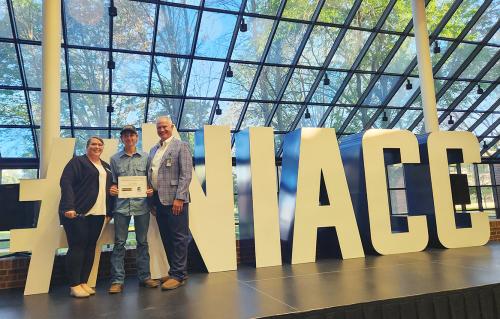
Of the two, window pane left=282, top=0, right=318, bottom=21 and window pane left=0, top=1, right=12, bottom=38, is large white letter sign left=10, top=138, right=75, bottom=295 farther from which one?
window pane left=282, top=0, right=318, bottom=21

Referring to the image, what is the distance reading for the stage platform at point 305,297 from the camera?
2240 mm

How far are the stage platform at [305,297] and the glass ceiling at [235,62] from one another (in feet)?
15.5

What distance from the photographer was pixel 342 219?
409 centimetres

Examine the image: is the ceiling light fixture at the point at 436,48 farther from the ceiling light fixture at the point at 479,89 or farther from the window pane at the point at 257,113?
the window pane at the point at 257,113

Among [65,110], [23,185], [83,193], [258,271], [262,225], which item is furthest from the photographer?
[65,110]

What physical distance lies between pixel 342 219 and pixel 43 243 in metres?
2.92

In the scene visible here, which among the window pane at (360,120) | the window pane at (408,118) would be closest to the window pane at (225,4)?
the window pane at (360,120)

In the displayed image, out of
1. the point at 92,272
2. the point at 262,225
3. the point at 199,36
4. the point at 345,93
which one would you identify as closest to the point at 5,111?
the point at 199,36

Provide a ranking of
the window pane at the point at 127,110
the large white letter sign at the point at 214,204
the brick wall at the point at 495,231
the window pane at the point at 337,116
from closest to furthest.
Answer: the large white letter sign at the point at 214,204
the brick wall at the point at 495,231
the window pane at the point at 127,110
the window pane at the point at 337,116

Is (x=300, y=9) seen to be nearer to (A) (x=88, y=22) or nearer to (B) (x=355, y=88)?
(B) (x=355, y=88)

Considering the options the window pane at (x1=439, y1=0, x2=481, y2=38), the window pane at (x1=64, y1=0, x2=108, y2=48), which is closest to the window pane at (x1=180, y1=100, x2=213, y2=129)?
the window pane at (x1=64, y1=0, x2=108, y2=48)

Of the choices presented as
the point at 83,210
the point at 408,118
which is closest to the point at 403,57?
the point at 408,118

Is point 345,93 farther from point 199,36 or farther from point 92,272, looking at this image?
point 92,272

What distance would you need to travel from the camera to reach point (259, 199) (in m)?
3.89
